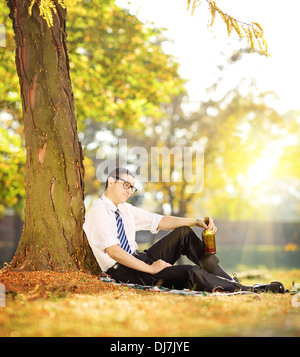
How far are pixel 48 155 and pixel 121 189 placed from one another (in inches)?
42.7

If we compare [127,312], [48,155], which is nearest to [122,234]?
[48,155]

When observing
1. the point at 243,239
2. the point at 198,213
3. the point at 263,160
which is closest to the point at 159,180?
the point at 263,160

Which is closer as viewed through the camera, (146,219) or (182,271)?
(182,271)

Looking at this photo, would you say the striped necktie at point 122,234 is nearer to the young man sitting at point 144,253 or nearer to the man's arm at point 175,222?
the young man sitting at point 144,253

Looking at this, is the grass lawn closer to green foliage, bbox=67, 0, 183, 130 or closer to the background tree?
the background tree

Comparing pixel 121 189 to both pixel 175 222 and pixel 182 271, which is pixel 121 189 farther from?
pixel 182 271

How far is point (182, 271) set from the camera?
529 cm

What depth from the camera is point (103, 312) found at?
3.89 m

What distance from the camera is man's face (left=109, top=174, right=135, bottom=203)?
5828mm

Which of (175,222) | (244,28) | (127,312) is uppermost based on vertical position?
(244,28)

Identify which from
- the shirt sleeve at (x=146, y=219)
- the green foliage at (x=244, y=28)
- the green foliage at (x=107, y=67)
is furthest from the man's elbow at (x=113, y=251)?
the green foliage at (x=107, y=67)

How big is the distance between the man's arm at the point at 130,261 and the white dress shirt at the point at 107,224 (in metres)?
0.08

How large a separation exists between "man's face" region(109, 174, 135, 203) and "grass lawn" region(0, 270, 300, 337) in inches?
42.6

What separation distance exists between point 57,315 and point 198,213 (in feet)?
167
